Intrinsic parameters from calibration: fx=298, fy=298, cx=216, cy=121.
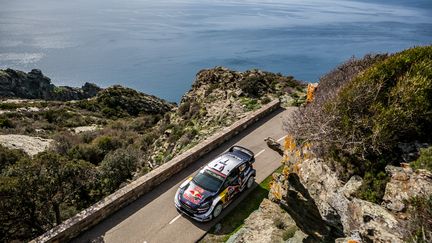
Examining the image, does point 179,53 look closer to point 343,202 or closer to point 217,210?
point 217,210

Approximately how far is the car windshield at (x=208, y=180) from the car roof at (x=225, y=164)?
25 cm

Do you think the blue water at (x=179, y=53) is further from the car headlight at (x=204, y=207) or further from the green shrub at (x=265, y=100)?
the car headlight at (x=204, y=207)

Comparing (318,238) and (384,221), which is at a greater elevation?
(384,221)

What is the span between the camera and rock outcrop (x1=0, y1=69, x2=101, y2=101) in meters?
73.9

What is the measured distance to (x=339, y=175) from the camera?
26.6ft

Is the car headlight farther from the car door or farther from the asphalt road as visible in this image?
the car door

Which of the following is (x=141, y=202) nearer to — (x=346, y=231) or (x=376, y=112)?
(x=346, y=231)

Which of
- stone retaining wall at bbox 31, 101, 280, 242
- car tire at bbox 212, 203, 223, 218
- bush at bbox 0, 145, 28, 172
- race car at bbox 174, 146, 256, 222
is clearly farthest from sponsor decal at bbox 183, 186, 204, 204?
bush at bbox 0, 145, 28, 172

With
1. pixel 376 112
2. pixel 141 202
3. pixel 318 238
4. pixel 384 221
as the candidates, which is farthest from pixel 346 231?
pixel 141 202

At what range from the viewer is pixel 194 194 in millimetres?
12547

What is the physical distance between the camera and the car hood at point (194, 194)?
484 inches

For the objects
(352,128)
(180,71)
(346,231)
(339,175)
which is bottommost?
(180,71)

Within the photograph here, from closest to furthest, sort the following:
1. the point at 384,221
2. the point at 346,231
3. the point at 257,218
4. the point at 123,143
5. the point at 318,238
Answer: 1. the point at 384,221
2. the point at 346,231
3. the point at 318,238
4. the point at 257,218
5. the point at 123,143

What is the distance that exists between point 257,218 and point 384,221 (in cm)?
641
